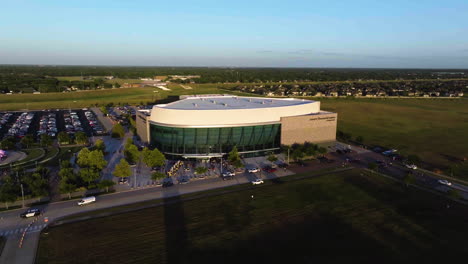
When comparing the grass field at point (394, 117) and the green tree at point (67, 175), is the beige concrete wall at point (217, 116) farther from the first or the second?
the grass field at point (394, 117)

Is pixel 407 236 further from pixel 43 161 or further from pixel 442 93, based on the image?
pixel 442 93

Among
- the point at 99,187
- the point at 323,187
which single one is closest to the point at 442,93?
the point at 323,187

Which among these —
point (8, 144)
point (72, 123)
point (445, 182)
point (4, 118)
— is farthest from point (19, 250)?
point (4, 118)

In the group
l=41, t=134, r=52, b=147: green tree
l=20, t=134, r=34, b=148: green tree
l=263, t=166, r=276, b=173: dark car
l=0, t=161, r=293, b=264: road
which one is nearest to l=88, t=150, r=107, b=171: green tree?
l=0, t=161, r=293, b=264: road

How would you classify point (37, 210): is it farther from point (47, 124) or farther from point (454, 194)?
point (47, 124)

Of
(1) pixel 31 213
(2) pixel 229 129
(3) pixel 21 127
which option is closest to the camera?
(1) pixel 31 213

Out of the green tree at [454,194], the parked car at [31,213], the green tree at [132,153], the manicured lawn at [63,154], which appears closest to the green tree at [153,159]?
the green tree at [132,153]
